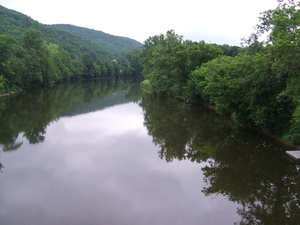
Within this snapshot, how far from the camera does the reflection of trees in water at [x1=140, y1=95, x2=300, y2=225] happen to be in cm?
1246

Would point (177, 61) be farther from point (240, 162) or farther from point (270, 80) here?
point (240, 162)

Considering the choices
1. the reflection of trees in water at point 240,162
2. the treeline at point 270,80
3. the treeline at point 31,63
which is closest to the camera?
the reflection of trees in water at point 240,162

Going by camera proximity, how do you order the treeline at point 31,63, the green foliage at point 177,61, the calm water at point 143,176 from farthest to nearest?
the treeline at point 31,63
the green foliage at point 177,61
the calm water at point 143,176

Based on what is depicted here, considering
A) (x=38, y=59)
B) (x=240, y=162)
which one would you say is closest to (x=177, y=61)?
(x=240, y=162)

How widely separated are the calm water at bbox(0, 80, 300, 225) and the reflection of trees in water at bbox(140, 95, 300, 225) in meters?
0.05

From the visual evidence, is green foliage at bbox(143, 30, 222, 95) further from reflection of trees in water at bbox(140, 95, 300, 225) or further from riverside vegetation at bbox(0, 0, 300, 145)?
reflection of trees in water at bbox(140, 95, 300, 225)

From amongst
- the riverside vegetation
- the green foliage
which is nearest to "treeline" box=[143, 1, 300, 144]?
the riverside vegetation

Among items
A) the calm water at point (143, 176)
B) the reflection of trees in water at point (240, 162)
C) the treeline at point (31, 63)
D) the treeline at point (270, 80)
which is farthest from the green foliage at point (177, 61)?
the treeline at point (31, 63)

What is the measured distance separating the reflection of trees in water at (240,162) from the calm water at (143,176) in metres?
0.05

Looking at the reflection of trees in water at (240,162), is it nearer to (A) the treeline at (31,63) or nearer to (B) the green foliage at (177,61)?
(B) the green foliage at (177,61)

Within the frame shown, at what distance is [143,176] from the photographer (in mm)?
15547

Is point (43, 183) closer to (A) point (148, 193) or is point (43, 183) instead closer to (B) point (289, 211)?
(A) point (148, 193)

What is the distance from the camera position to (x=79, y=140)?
2258 centimetres

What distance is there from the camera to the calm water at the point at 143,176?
38.0 ft
